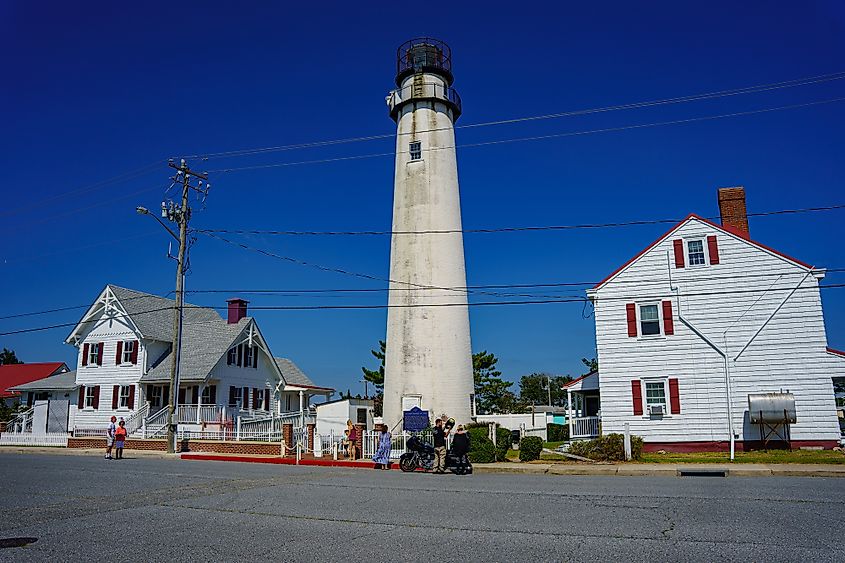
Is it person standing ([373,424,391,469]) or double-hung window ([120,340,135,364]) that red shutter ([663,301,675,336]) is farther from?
double-hung window ([120,340,135,364])

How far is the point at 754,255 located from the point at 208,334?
2796 centimetres

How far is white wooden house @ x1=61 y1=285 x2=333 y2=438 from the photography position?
3572 cm

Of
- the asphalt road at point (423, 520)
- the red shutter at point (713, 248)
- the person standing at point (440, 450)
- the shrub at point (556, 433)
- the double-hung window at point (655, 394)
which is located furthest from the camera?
the shrub at point (556, 433)

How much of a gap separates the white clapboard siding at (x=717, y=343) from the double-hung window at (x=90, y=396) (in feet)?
89.7

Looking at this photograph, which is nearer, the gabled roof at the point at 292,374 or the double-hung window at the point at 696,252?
the double-hung window at the point at 696,252

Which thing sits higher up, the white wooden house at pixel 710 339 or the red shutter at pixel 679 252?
the red shutter at pixel 679 252


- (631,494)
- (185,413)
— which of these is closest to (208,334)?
(185,413)

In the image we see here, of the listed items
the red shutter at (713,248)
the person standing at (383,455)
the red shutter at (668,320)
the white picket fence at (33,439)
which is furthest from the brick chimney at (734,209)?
the white picket fence at (33,439)

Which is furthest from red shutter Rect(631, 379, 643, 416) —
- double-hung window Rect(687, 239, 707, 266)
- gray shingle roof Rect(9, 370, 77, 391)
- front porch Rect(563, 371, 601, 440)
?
gray shingle roof Rect(9, 370, 77, 391)

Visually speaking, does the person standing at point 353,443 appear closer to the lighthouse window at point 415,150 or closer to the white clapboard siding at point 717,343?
the white clapboard siding at point 717,343

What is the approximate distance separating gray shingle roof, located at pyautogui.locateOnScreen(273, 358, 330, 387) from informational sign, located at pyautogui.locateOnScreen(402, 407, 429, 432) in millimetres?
18011

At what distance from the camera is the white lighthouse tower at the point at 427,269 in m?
28.8

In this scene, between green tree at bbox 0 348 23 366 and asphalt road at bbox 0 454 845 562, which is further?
green tree at bbox 0 348 23 366

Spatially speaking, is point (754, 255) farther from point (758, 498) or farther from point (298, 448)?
point (298, 448)
